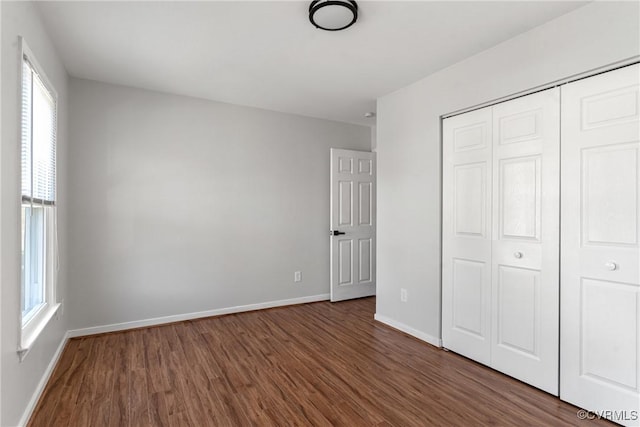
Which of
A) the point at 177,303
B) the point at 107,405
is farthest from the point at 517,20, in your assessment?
the point at 177,303

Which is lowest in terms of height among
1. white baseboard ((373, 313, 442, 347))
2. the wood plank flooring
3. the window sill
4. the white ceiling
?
the wood plank flooring

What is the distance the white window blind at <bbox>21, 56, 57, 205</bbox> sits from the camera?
6.48ft

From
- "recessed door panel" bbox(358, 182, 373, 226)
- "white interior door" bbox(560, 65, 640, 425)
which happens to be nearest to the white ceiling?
"white interior door" bbox(560, 65, 640, 425)

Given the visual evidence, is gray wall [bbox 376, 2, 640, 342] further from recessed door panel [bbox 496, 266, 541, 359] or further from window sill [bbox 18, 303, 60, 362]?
window sill [bbox 18, 303, 60, 362]

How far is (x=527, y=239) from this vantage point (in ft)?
7.83

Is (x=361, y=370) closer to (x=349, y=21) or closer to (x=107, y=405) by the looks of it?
(x=107, y=405)

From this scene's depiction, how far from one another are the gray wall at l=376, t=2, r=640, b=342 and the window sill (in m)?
2.95

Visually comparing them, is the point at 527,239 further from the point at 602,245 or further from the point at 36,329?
the point at 36,329

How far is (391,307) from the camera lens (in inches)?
141

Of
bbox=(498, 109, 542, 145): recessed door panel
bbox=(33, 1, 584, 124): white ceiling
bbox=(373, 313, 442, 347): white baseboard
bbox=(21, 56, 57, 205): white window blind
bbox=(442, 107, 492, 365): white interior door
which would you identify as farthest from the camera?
bbox=(373, 313, 442, 347): white baseboard

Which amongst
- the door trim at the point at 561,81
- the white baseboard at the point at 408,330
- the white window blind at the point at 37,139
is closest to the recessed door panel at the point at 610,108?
the door trim at the point at 561,81

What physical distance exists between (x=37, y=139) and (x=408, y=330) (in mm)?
3439

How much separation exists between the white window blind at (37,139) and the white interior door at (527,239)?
10.4 feet

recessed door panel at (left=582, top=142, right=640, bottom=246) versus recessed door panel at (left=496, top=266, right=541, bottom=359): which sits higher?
recessed door panel at (left=582, top=142, right=640, bottom=246)
